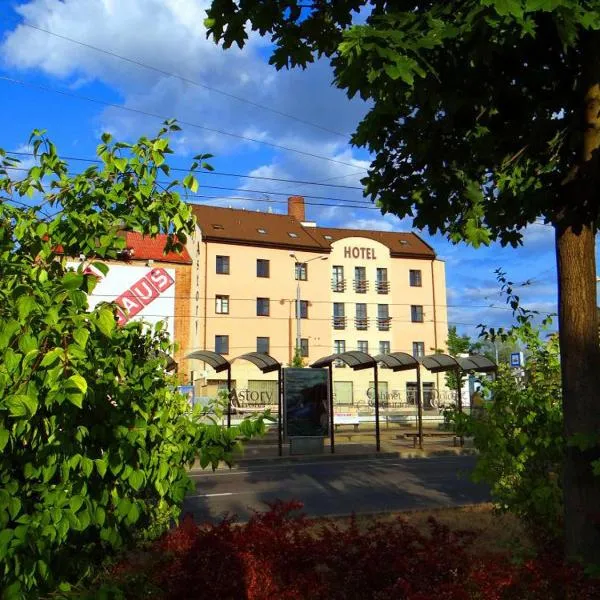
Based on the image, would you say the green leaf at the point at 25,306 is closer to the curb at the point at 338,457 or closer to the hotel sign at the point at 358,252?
the curb at the point at 338,457

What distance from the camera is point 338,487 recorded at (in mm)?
13758

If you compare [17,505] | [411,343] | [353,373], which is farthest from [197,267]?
[17,505]

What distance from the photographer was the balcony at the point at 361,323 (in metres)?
52.5

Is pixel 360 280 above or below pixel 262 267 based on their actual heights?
below

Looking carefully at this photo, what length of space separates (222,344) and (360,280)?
44.2 ft

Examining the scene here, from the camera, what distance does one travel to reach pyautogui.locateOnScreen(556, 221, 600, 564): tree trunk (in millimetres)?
4648

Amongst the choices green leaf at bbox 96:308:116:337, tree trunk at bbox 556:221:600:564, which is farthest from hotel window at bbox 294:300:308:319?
green leaf at bbox 96:308:116:337

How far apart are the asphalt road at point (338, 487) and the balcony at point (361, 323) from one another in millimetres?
32943

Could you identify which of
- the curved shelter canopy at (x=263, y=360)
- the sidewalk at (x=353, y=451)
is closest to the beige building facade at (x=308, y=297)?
the sidewalk at (x=353, y=451)

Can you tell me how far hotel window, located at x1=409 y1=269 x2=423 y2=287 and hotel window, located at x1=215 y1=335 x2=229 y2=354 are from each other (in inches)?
695

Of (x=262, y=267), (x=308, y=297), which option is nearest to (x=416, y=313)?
(x=308, y=297)

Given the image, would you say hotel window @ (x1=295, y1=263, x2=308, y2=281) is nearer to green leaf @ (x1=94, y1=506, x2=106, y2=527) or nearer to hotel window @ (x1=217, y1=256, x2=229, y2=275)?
hotel window @ (x1=217, y1=256, x2=229, y2=275)

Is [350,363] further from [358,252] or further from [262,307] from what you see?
[358,252]

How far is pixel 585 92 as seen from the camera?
505 centimetres
